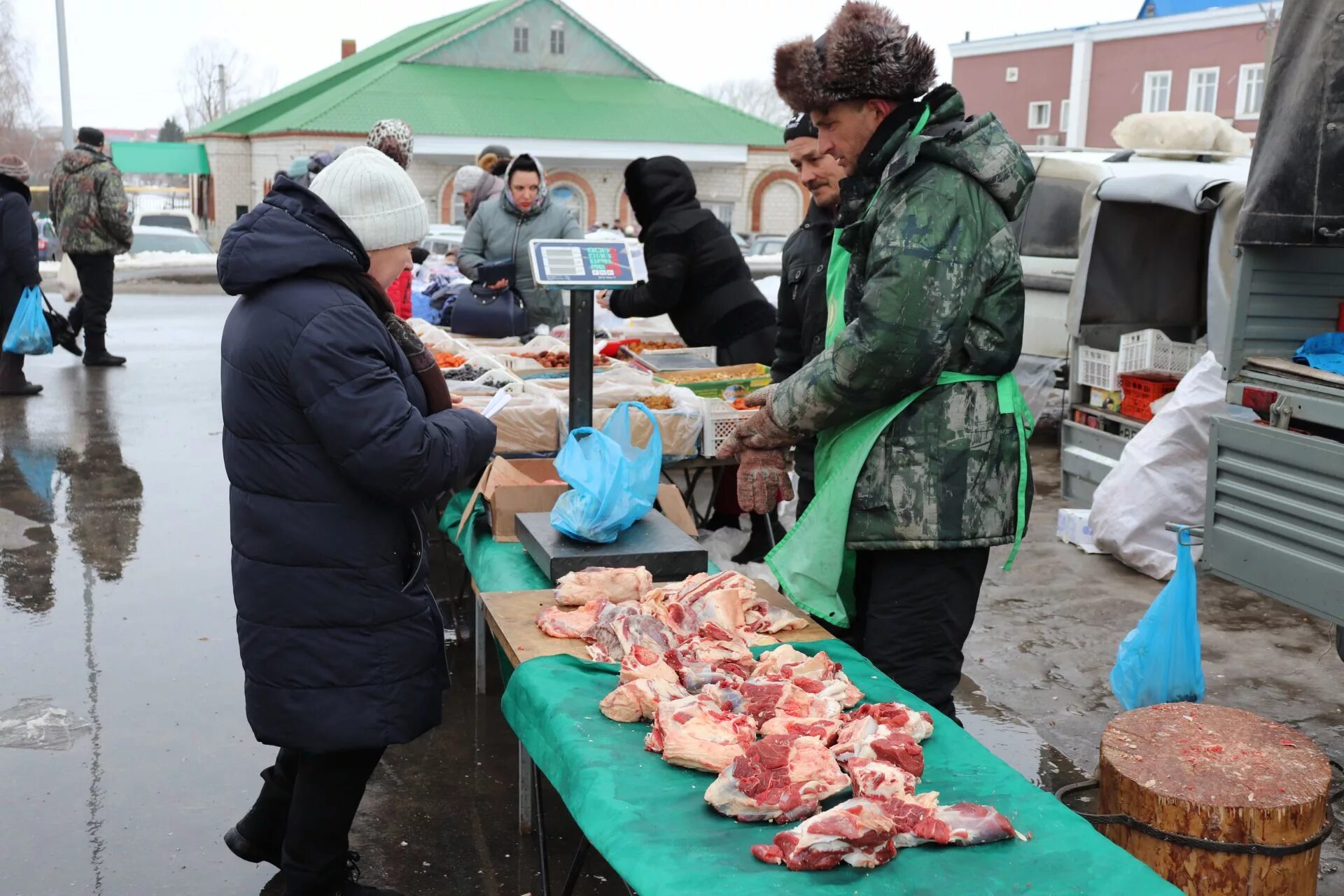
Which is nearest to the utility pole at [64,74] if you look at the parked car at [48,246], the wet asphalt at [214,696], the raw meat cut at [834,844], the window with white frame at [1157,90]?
the parked car at [48,246]

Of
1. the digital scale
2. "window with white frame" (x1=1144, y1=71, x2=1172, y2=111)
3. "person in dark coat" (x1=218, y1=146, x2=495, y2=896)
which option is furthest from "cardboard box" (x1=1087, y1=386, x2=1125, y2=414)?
"window with white frame" (x1=1144, y1=71, x2=1172, y2=111)

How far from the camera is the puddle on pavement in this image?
14.2 feet

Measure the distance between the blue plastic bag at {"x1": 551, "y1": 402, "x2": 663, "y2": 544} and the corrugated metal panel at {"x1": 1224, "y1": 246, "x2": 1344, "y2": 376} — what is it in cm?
198

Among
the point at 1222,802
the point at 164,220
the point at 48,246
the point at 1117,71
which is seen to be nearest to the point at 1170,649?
the point at 1222,802

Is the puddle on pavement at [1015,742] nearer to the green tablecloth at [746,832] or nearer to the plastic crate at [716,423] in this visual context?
the plastic crate at [716,423]

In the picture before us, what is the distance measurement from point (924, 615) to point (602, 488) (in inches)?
44.6

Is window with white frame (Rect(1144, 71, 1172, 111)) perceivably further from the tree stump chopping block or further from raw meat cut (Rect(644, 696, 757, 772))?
raw meat cut (Rect(644, 696, 757, 772))

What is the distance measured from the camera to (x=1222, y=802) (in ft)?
9.59

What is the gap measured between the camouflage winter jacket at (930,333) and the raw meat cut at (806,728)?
58 cm

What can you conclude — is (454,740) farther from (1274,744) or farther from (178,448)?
(178,448)

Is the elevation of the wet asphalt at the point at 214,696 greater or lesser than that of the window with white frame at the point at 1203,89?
lesser

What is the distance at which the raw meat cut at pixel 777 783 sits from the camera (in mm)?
2365

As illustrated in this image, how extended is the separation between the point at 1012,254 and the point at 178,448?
24.2ft

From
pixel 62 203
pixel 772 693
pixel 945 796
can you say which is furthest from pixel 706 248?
pixel 62 203
